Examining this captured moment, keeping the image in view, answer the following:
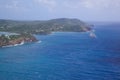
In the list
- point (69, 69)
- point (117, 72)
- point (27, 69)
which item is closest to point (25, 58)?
point (27, 69)

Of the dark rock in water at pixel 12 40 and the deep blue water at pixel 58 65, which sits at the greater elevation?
the dark rock in water at pixel 12 40

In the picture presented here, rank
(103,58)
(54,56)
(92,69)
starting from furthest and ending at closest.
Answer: (54,56)
(103,58)
(92,69)

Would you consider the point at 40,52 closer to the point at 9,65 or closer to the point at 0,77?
the point at 9,65

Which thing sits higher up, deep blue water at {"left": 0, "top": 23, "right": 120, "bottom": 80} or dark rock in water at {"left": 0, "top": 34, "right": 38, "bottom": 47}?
dark rock in water at {"left": 0, "top": 34, "right": 38, "bottom": 47}

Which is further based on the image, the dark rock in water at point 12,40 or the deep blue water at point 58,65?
the dark rock in water at point 12,40

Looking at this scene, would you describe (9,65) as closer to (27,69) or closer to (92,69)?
(27,69)

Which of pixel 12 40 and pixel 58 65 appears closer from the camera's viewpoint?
pixel 58 65

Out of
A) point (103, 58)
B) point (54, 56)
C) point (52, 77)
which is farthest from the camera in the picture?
point (54, 56)

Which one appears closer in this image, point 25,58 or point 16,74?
point 16,74

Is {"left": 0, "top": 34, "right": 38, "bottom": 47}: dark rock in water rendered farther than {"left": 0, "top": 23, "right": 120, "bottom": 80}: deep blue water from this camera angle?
Yes

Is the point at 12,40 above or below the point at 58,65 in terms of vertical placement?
above
